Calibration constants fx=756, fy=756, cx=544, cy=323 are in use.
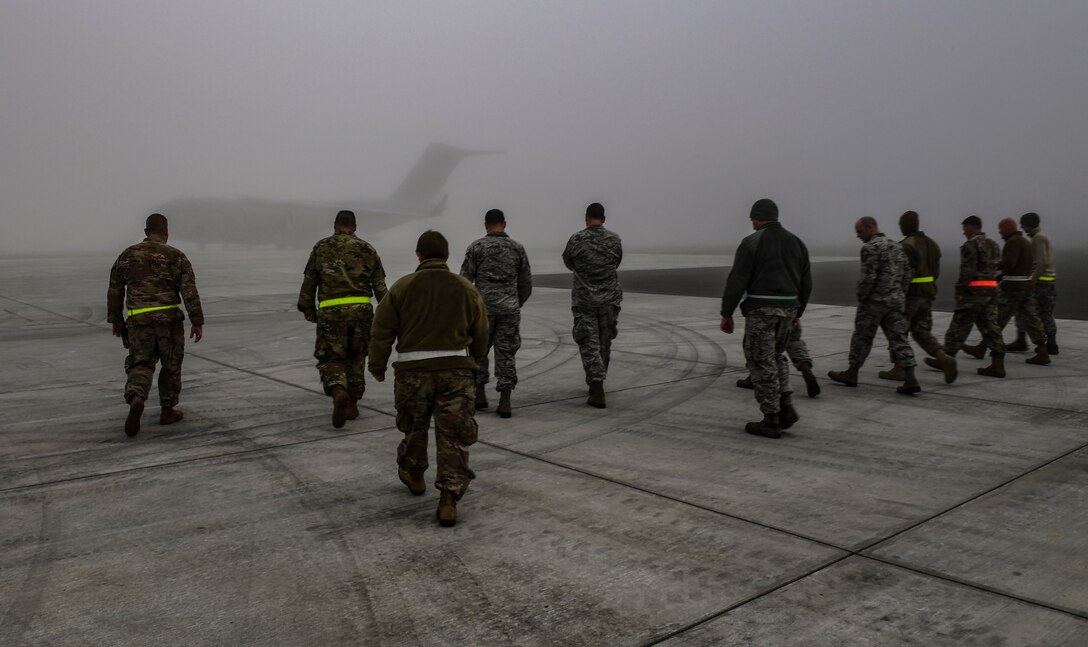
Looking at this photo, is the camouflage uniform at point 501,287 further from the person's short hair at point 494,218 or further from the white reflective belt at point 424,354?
the white reflective belt at point 424,354

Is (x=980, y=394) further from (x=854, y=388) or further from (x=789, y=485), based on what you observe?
(x=789, y=485)

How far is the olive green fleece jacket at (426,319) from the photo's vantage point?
4227 millimetres

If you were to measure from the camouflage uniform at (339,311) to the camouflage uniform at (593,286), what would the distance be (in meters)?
1.91

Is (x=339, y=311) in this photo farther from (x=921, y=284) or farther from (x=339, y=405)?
(x=921, y=284)

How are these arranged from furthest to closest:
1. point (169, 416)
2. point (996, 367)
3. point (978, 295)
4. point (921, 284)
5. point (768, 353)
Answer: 1. point (978, 295)
2. point (996, 367)
3. point (921, 284)
4. point (169, 416)
5. point (768, 353)

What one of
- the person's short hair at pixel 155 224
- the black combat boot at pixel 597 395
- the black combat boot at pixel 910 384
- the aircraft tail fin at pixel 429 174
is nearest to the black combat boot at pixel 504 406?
the black combat boot at pixel 597 395

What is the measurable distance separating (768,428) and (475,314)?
2.73 m

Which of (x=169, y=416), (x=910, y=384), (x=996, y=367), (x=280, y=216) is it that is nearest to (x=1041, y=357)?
(x=996, y=367)

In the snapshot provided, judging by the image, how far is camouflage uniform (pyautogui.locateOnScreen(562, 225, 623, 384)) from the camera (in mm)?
7152

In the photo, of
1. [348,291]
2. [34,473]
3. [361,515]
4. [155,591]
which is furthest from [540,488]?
[34,473]

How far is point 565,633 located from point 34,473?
3989mm

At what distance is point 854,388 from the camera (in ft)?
25.3

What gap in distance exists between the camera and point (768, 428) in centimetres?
584

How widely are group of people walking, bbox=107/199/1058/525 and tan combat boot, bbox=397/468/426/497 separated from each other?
10 mm
